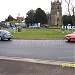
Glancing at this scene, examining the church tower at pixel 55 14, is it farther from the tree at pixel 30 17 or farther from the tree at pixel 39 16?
the tree at pixel 39 16

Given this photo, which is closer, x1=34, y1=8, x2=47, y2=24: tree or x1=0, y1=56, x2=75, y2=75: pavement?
x1=0, y1=56, x2=75, y2=75: pavement

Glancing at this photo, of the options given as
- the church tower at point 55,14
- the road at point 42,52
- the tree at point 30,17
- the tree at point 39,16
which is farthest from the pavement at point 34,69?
the church tower at point 55,14

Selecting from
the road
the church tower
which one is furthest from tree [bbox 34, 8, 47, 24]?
the road

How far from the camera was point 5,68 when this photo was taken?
9945 millimetres

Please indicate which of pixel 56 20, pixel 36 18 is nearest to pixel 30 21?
pixel 36 18

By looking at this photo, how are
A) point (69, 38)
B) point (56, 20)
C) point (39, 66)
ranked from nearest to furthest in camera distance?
point (39, 66) < point (69, 38) < point (56, 20)

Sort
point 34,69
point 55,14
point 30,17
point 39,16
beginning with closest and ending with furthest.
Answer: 1. point 34,69
2. point 39,16
3. point 30,17
4. point 55,14

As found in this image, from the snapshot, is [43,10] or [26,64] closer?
[26,64]

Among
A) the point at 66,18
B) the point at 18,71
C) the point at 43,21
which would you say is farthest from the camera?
the point at 43,21

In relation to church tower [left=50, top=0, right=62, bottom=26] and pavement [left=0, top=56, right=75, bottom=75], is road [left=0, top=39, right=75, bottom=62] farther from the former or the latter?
church tower [left=50, top=0, right=62, bottom=26]

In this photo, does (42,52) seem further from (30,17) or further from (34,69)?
(30,17)

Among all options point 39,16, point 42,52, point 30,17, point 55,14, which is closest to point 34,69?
point 42,52

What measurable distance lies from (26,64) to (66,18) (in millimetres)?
110767

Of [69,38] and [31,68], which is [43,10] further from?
[31,68]
